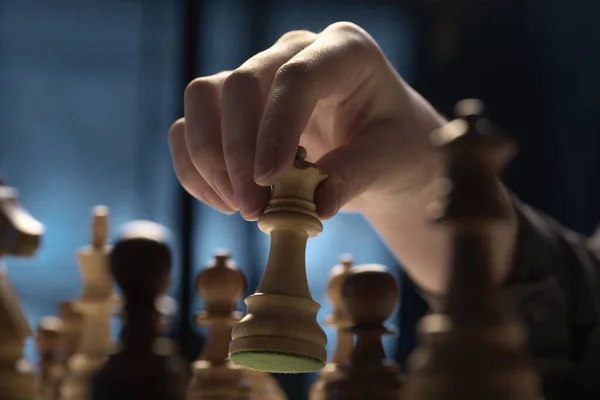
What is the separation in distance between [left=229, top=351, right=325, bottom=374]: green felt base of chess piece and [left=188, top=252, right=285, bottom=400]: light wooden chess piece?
0.16 meters

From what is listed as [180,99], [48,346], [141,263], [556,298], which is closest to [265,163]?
[141,263]

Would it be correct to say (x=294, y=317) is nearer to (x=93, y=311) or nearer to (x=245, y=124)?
(x=245, y=124)

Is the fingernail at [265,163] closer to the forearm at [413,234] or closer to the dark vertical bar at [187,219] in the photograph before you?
the forearm at [413,234]

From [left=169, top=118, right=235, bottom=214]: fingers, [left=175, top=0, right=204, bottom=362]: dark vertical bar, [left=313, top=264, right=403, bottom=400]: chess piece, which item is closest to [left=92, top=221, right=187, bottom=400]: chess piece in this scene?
[left=313, top=264, right=403, bottom=400]: chess piece

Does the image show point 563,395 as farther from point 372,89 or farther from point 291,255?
point 372,89

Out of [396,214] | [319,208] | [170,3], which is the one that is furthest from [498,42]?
[319,208]

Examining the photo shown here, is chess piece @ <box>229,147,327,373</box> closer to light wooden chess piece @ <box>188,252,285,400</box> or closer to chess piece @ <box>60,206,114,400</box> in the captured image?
light wooden chess piece @ <box>188,252,285,400</box>

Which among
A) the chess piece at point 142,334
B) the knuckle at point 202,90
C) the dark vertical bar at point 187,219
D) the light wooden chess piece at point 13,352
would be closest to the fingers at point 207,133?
the knuckle at point 202,90

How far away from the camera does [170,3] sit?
10.7 ft

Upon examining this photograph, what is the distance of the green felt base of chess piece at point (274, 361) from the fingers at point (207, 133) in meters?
0.30

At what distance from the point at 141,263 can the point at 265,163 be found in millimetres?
291

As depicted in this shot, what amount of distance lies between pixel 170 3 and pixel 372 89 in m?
2.18

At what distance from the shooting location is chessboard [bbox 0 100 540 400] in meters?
0.58

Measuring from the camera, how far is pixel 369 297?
0.88 m
